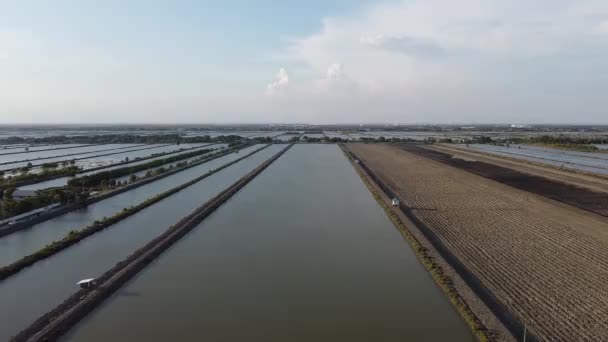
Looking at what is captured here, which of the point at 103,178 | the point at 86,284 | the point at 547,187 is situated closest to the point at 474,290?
the point at 86,284

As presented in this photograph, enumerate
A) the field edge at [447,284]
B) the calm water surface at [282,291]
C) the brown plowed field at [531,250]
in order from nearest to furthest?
the field edge at [447,284], the calm water surface at [282,291], the brown plowed field at [531,250]

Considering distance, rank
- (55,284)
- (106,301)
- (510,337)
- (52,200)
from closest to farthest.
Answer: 1. (510,337)
2. (106,301)
3. (55,284)
4. (52,200)

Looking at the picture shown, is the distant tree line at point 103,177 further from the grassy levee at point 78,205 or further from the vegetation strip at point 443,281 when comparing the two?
the vegetation strip at point 443,281

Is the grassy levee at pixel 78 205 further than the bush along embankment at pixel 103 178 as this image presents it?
No

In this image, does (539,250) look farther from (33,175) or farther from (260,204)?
(33,175)

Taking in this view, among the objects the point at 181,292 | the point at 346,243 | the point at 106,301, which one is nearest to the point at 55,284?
the point at 106,301

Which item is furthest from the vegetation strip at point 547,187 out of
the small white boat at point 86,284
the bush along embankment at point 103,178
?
the bush along embankment at point 103,178
